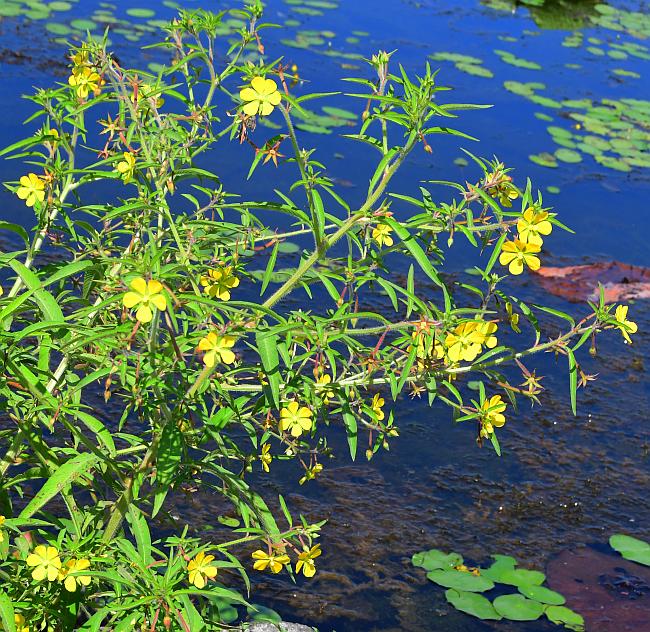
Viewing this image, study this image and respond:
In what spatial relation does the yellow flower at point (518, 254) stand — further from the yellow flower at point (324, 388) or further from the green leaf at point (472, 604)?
the green leaf at point (472, 604)

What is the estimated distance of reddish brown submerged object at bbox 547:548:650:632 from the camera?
3438mm

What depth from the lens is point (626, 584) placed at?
11.8ft

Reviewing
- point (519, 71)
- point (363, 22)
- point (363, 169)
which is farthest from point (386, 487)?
point (363, 22)

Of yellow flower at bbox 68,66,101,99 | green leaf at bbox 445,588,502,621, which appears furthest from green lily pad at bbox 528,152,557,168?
yellow flower at bbox 68,66,101,99

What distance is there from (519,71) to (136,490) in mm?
7971

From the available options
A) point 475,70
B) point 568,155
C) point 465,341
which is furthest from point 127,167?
point 475,70

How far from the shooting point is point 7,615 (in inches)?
66.9

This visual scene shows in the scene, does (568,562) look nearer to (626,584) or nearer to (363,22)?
(626,584)

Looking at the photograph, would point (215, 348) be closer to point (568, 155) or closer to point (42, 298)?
point (42, 298)

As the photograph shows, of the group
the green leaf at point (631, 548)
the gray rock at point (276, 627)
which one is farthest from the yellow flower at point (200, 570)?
the green leaf at point (631, 548)

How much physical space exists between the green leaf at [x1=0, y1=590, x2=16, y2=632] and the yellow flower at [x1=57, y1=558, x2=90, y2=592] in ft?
0.31

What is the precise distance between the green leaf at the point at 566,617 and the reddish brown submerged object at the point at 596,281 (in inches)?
97.0

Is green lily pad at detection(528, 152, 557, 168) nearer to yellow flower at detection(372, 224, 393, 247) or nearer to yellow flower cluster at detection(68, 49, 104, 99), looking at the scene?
yellow flower at detection(372, 224, 393, 247)

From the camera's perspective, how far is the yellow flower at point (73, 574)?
174 cm
